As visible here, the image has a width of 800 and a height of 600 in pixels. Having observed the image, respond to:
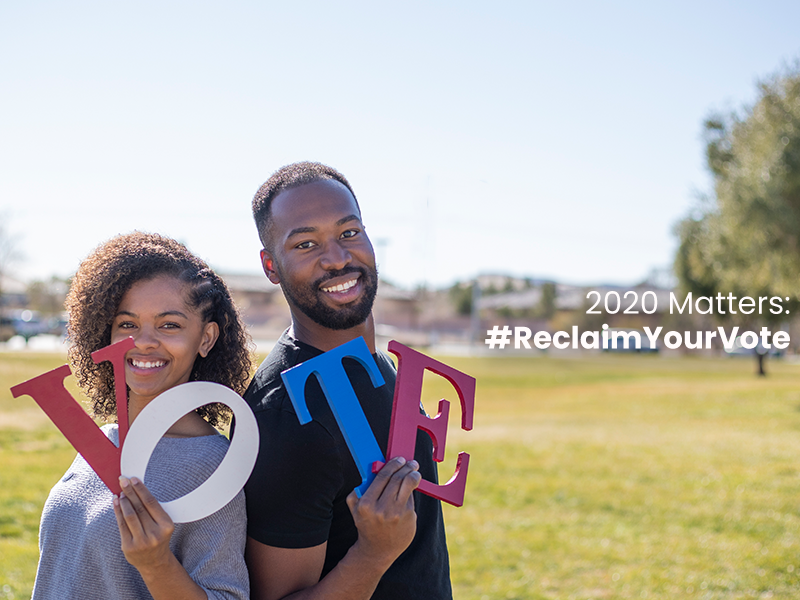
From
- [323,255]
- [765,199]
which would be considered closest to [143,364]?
[323,255]

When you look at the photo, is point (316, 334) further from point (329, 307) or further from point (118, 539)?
point (118, 539)

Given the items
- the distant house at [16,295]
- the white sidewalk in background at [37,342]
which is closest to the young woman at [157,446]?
the white sidewalk in background at [37,342]

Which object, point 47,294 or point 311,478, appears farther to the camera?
point 47,294

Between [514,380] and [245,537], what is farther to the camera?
[514,380]

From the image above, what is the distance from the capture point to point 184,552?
1643 millimetres

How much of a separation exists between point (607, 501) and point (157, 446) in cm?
709

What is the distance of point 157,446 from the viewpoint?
5.71ft

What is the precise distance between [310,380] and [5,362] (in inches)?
999

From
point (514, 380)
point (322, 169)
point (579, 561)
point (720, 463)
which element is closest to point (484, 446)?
point (720, 463)

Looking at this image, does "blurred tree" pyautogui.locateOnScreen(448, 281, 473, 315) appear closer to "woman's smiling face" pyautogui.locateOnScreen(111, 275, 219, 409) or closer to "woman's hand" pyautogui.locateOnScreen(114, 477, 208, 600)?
"woman's smiling face" pyautogui.locateOnScreen(111, 275, 219, 409)

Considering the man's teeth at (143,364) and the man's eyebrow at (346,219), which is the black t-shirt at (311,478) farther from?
the man's eyebrow at (346,219)

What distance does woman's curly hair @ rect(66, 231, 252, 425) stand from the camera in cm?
182

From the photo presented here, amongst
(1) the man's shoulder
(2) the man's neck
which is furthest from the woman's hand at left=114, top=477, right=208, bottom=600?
(2) the man's neck

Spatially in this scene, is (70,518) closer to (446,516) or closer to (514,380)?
(446,516)
